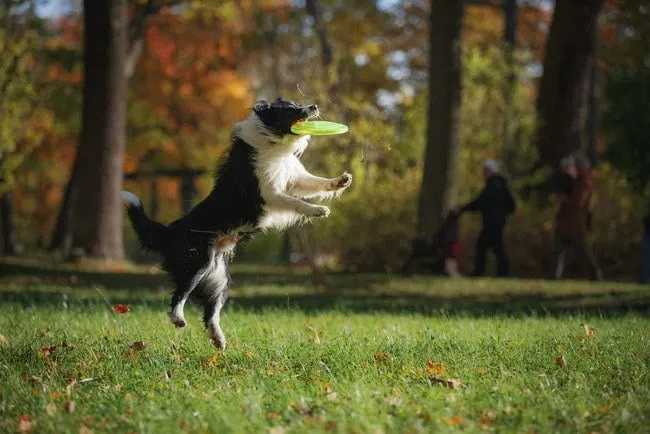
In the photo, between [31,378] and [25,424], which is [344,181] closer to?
[31,378]

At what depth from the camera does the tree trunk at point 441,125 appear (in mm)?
15836

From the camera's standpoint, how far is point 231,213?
6906mm

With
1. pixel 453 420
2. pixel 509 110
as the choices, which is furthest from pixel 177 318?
pixel 509 110

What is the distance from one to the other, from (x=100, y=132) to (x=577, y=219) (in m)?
8.98

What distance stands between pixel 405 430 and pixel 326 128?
2.97 m

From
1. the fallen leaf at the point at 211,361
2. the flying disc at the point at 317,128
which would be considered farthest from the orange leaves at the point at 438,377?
the flying disc at the point at 317,128

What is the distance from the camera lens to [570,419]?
14.9 feet

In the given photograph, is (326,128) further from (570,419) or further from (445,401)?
(570,419)

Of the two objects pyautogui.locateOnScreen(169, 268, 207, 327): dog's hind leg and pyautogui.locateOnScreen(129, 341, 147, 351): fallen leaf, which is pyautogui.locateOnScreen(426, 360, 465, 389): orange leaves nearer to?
pyautogui.locateOnScreen(169, 268, 207, 327): dog's hind leg

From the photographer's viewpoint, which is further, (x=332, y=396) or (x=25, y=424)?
Answer: (x=332, y=396)

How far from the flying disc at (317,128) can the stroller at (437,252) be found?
8666 mm

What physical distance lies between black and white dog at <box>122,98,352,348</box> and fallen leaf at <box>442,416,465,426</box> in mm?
2664

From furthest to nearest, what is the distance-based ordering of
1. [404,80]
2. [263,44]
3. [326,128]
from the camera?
1. [404,80]
2. [263,44]
3. [326,128]

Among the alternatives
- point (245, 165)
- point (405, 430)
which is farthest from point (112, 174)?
point (405, 430)
